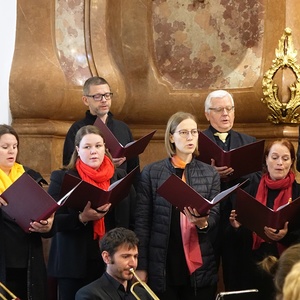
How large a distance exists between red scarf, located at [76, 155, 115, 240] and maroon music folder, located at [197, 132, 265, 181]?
0.57m

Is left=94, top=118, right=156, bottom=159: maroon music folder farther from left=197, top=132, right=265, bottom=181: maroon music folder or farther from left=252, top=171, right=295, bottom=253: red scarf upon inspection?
left=252, top=171, right=295, bottom=253: red scarf

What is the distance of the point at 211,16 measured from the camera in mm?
6996

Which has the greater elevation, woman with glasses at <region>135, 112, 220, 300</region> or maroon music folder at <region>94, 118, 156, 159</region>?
maroon music folder at <region>94, 118, 156, 159</region>

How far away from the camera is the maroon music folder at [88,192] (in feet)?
16.0

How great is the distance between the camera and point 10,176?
17.1 ft

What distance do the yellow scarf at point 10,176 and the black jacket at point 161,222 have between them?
65 cm

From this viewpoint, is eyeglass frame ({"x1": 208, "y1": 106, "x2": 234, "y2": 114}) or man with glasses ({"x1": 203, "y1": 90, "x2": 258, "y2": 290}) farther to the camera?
eyeglass frame ({"x1": 208, "y1": 106, "x2": 234, "y2": 114})

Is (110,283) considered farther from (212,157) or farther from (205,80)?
(205,80)

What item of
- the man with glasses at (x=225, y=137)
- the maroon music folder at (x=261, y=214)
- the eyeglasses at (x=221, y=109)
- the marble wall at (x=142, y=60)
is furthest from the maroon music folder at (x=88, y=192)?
the marble wall at (x=142, y=60)

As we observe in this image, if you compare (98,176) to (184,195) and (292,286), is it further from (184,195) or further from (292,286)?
(292,286)

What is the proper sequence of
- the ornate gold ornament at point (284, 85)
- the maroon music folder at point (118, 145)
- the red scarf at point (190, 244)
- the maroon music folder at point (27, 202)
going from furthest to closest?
the ornate gold ornament at point (284, 85), the maroon music folder at point (118, 145), the red scarf at point (190, 244), the maroon music folder at point (27, 202)

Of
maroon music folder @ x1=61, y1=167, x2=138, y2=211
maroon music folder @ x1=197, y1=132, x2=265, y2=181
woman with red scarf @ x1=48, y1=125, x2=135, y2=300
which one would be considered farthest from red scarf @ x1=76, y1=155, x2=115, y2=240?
maroon music folder @ x1=197, y1=132, x2=265, y2=181

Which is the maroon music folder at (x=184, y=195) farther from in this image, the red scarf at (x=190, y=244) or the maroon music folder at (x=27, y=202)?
the maroon music folder at (x=27, y=202)

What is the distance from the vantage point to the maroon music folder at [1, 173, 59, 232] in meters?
4.77
